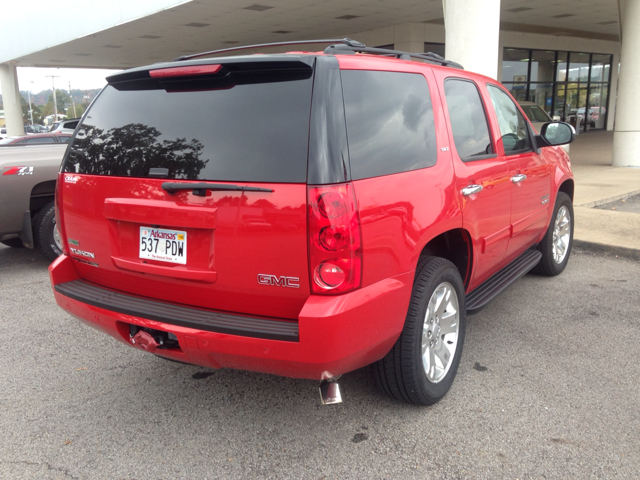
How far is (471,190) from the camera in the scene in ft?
10.8

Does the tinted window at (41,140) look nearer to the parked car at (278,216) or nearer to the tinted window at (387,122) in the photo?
the parked car at (278,216)

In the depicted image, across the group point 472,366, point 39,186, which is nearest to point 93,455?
point 472,366

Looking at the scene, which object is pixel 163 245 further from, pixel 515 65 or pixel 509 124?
pixel 515 65

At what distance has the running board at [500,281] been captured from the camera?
3629 millimetres

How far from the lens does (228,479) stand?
100 inches

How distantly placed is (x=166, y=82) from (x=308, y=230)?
3.72ft

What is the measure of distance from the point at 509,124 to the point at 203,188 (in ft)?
8.92

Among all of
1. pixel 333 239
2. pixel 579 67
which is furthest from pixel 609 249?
pixel 579 67

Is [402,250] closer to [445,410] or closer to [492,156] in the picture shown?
[445,410]

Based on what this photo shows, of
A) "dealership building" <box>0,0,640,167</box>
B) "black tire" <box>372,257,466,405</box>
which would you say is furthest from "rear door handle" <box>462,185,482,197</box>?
"dealership building" <box>0,0,640,167</box>

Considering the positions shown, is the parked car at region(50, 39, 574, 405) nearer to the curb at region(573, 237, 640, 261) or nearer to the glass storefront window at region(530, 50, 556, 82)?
the curb at region(573, 237, 640, 261)

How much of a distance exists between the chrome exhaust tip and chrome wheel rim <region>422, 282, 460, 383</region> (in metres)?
0.61

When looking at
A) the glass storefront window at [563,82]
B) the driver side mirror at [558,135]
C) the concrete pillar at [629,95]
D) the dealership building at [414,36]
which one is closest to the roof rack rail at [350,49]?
the driver side mirror at [558,135]

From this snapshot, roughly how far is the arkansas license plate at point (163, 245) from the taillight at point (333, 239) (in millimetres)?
672
